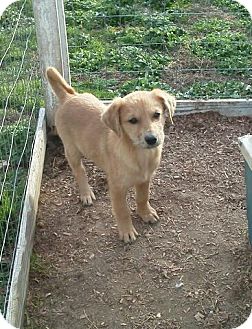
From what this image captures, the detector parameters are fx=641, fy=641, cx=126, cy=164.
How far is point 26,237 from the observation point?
379 cm

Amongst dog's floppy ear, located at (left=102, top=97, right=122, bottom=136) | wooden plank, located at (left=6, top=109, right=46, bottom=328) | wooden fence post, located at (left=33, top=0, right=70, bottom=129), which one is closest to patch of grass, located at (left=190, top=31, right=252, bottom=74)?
wooden fence post, located at (left=33, top=0, right=70, bottom=129)

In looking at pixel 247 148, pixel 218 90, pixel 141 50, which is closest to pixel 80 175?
pixel 247 148

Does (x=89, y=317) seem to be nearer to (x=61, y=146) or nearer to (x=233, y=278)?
(x=233, y=278)

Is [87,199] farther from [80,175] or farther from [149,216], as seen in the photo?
[149,216]

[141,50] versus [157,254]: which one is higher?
[141,50]

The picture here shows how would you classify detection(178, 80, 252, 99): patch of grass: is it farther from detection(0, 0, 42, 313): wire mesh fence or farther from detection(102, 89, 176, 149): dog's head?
detection(102, 89, 176, 149): dog's head

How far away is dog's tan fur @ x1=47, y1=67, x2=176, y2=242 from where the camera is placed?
12.1ft

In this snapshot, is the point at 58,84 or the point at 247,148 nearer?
the point at 247,148

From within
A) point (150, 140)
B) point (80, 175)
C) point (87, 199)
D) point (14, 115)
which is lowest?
point (87, 199)

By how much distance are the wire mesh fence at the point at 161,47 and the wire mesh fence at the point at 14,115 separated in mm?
856

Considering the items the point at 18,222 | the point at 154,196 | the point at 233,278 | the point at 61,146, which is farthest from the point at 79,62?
the point at 233,278

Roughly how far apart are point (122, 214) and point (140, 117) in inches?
25.9

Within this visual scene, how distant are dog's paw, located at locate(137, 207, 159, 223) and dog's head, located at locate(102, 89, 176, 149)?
0.62 m

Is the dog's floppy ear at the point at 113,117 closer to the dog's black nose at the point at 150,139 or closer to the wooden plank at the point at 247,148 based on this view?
the dog's black nose at the point at 150,139
